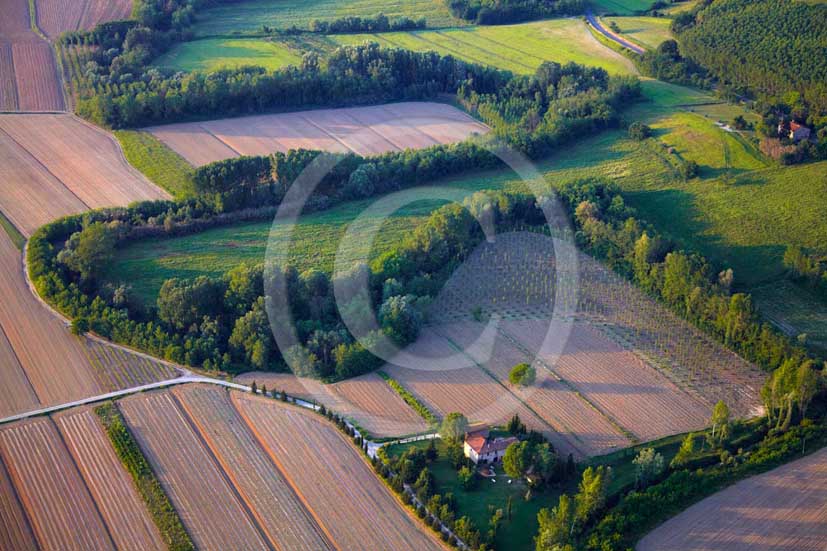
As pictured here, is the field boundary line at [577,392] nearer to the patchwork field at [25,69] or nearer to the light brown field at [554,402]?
the light brown field at [554,402]

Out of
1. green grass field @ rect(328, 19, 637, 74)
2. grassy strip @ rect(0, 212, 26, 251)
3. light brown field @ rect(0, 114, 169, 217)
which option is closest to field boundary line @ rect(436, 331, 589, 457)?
light brown field @ rect(0, 114, 169, 217)

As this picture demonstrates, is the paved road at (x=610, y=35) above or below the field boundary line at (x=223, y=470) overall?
above

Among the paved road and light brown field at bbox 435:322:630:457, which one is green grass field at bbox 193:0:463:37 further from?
light brown field at bbox 435:322:630:457

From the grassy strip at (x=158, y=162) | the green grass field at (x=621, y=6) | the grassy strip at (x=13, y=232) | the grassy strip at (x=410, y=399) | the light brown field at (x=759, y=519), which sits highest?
the green grass field at (x=621, y=6)

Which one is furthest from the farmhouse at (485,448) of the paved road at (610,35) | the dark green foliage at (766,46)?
the paved road at (610,35)

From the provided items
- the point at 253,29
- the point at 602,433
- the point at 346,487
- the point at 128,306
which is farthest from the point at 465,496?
the point at 253,29

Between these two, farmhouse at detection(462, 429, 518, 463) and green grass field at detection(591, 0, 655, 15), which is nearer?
farmhouse at detection(462, 429, 518, 463)
